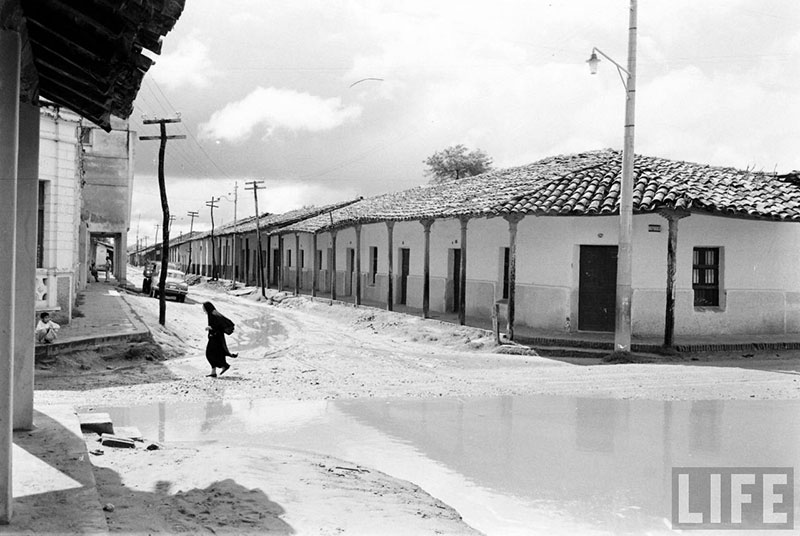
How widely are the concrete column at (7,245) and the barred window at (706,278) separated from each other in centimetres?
1500

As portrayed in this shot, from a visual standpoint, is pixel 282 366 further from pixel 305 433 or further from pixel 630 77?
pixel 630 77

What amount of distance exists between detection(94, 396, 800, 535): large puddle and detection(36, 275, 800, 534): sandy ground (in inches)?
21.6

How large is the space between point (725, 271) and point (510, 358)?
556cm

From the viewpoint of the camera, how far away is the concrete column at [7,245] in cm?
391

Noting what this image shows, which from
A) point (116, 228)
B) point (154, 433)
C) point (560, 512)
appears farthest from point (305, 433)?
point (116, 228)

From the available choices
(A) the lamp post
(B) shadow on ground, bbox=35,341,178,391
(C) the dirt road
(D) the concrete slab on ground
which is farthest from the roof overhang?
(A) the lamp post

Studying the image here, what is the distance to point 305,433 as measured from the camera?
8469mm

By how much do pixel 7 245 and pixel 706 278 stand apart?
15299 mm

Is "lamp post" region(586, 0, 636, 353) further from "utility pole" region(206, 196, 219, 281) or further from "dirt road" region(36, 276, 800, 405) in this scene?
"utility pole" region(206, 196, 219, 281)

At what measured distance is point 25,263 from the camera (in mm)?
6020

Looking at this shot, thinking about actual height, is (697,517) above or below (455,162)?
below

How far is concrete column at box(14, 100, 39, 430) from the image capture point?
5.93 metres

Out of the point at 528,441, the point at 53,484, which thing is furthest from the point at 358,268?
the point at 53,484

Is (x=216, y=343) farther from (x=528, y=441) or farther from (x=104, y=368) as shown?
(x=528, y=441)
